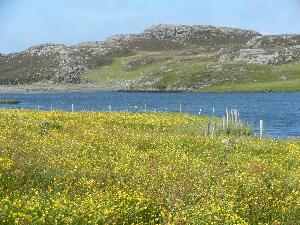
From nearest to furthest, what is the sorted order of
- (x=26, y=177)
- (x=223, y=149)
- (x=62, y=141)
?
(x=26, y=177)
(x=62, y=141)
(x=223, y=149)

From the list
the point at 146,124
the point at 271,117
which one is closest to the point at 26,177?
the point at 146,124

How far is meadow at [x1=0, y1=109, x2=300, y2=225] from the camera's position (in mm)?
14875

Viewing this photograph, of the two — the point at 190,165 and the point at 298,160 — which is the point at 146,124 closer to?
the point at 298,160

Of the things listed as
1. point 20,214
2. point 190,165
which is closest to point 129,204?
point 20,214

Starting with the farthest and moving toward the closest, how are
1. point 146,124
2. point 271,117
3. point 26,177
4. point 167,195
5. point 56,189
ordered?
1. point 271,117
2. point 146,124
3. point 26,177
4. point 56,189
5. point 167,195

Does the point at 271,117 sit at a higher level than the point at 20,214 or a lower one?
lower

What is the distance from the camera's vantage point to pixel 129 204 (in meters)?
16.0

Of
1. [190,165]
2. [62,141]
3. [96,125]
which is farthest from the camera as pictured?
[96,125]

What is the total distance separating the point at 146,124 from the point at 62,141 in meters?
20.0

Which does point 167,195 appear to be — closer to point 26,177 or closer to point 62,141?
point 26,177

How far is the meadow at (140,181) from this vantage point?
14.9 metres

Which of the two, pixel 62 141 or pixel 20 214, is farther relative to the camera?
pixel 62 141

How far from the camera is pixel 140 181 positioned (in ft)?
65.7

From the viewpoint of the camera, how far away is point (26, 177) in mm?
20328
